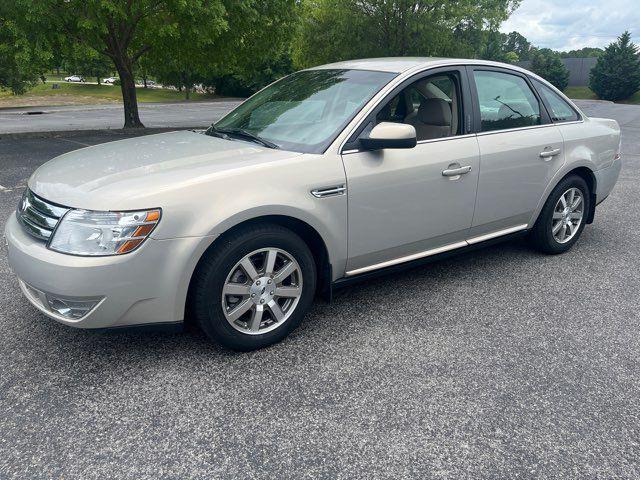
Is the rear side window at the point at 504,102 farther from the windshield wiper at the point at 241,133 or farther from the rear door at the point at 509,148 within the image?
the windshield wiper at the point at 241,133

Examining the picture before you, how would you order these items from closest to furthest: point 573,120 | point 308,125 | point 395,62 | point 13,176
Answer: point 308,125 < point 395,62 < point 573,120 < point 13,176

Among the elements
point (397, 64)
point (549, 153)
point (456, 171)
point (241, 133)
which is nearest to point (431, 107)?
point (397, 64)

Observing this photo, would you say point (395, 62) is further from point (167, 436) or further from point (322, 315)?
point (167, 436)

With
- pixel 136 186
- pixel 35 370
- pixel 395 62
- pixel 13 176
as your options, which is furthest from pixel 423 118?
pixel 13 176

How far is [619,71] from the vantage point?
145 ft

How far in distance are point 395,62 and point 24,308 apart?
3.11 m

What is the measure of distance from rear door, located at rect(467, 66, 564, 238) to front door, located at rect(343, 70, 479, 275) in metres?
0.15

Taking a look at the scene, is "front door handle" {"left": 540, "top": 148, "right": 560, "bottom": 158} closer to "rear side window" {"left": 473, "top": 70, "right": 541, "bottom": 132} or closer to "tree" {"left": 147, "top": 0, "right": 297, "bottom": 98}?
"rear side window" {"left": 473, "top": 70, "right": 541, "bottom": 132}

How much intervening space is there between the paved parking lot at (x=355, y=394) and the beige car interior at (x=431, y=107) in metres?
1.20

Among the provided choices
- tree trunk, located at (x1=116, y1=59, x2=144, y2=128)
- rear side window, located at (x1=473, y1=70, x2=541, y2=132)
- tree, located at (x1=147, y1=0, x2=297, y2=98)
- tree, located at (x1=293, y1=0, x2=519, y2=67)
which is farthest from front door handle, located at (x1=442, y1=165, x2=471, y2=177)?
tree, located at (x1=293, y1=0, x2=519, y2=67)

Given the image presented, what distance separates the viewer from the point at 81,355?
2.98m

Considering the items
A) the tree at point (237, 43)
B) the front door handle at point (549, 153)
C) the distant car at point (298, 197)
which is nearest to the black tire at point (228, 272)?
the distant car at point (298, 197)

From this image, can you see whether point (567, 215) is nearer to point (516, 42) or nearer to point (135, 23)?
point (135, 23)

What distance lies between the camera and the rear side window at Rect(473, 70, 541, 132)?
13.1 feet
